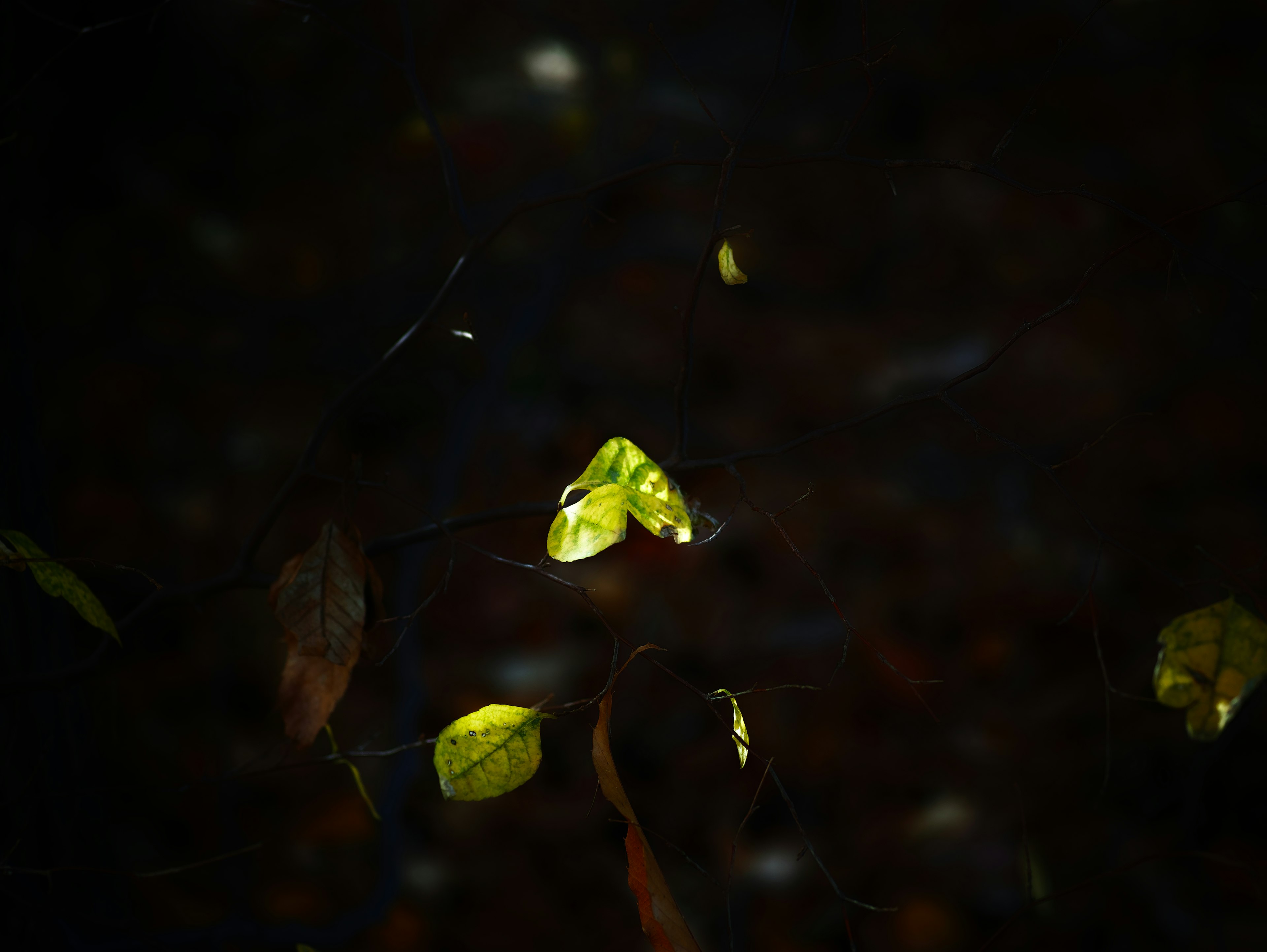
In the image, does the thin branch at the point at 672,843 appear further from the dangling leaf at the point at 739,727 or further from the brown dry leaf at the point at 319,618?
the brown dry leaf at the point at 319,618

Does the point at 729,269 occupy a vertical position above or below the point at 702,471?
above

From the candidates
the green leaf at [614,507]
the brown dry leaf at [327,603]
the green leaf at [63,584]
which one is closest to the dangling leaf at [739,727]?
the green leaf at [614,507]

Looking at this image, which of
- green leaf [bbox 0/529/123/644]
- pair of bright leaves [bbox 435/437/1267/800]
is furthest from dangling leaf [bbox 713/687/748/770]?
green leaf [bbox 0/529/123/644]

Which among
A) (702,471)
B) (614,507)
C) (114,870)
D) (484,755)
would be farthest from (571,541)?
(114,870)

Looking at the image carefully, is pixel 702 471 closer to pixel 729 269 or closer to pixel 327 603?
pixel 729 269

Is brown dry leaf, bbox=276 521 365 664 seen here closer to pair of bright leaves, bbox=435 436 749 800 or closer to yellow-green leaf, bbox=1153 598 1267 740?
pair of bright leaves, bbox=435 436 749 800

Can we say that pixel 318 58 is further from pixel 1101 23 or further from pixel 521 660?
pixel 1101 23
